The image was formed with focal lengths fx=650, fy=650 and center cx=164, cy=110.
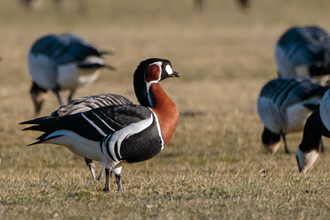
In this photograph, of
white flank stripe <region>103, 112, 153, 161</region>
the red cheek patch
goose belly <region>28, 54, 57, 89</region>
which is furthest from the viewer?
goose belly <region>28, 54, 57, 89</region>

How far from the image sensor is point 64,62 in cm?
1323

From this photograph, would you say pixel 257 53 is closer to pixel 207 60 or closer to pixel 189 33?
pixel 207 60

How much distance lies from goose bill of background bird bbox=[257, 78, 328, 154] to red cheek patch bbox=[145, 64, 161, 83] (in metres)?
3.38

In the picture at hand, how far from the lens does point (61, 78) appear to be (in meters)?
13.5

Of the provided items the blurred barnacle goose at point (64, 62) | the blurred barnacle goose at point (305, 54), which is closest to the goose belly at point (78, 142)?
the blurred barnacle goose at point (64, 62)

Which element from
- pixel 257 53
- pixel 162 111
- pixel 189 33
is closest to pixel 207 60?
pixel 257 53

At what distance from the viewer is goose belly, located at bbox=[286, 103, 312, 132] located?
31.7 feet

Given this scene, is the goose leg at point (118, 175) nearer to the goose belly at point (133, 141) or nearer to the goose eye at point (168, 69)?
the goose belly at point (133, 141)

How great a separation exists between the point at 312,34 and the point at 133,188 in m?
7.81

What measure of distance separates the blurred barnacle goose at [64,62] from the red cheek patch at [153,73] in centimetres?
591

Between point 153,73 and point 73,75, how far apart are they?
680 centimetres

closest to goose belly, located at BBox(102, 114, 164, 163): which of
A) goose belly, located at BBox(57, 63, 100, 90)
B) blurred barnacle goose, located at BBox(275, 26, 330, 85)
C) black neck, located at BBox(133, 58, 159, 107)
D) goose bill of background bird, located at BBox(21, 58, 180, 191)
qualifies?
goose bill of background bird, located at BBox(21, 58, 180, 191)

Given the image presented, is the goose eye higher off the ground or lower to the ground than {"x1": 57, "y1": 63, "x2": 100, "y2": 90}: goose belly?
higher

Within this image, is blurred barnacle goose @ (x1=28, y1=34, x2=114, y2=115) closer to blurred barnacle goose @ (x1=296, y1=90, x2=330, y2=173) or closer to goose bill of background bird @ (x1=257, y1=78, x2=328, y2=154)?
goose bill of background bird @ (x1=257, y1=78, x2=328, y2=154)
